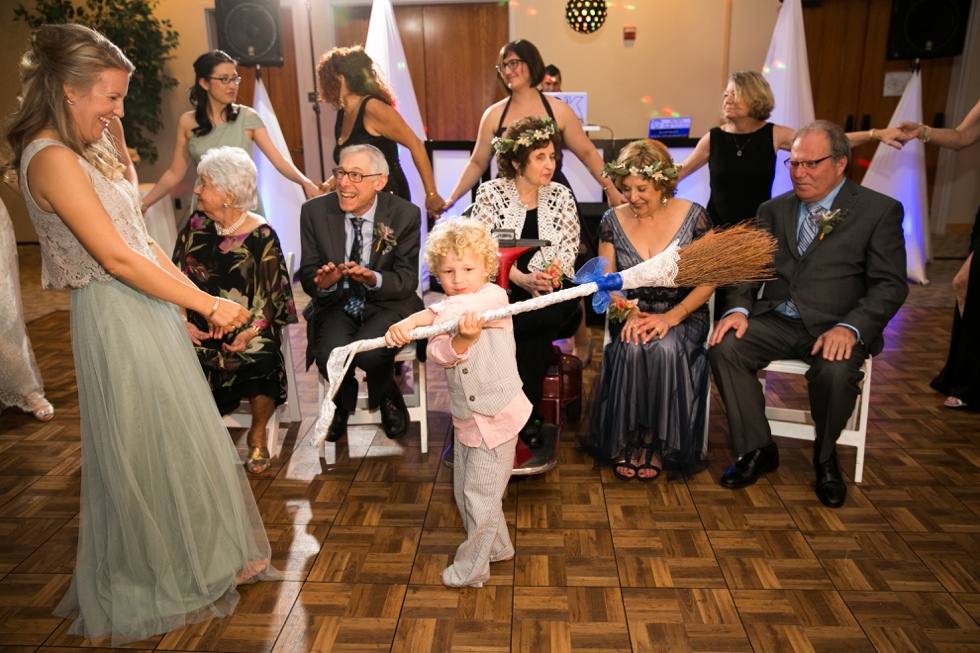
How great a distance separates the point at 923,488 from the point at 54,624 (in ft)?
10.1

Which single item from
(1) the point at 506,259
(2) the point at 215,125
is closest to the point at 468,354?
(1) the point at 506,259

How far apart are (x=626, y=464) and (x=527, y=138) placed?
140 cm

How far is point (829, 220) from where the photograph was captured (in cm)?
295

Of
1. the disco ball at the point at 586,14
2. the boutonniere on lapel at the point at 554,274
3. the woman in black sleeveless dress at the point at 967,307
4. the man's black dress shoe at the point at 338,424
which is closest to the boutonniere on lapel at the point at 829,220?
the woman in black sleeveless dress at the point at 967,307

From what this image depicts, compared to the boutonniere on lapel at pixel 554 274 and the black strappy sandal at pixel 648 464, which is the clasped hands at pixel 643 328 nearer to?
the boutonniere on lapel at pixel 554 274

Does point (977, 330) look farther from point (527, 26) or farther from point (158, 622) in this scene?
point (527, 26)

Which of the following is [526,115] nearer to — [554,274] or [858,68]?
[554,274]

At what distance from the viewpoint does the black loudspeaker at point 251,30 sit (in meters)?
5.66

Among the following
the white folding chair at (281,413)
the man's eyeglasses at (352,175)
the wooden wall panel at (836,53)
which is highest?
the wooden wall panel at (836,53)

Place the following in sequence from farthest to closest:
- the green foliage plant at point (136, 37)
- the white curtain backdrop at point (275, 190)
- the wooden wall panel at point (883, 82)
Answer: the wooden wall panel at point (883, 82) → the green foliage plant at point (136, 37) → the white curtain backdrop at point (275, 190)

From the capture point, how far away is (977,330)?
3613mm

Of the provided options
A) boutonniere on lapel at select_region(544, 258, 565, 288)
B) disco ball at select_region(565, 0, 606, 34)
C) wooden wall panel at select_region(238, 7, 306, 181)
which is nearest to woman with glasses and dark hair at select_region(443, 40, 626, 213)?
boutonniere on lapel at select_region(544, 258, 565, 288)

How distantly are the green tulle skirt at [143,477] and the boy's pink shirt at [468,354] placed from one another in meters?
0.71

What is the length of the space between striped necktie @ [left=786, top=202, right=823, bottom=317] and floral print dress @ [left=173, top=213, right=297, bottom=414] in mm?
2147
